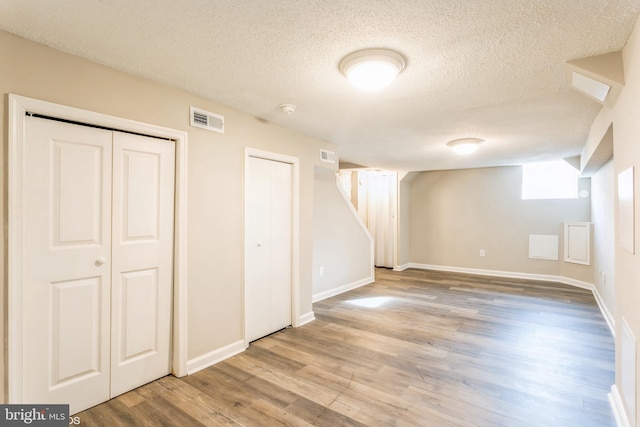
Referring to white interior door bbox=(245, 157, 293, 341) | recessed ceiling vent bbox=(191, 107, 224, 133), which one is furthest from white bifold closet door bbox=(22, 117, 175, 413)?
white interior door bbox=(245, 157, 293, 341)

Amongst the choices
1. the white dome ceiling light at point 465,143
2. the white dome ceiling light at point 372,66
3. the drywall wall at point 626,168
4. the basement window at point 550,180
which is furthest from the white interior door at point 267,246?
the basement window at point 550,180

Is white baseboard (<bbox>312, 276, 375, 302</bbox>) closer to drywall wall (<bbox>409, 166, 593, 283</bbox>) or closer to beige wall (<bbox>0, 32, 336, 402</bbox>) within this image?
beige wall (<bbox>0, 32, 336, 402</bbox>)

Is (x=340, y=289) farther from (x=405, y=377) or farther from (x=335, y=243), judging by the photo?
(x=405, y=377)

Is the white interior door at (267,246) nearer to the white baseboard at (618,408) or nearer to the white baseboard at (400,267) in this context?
the white baseboard at (618,408)

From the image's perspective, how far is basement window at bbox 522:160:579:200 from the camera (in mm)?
5586

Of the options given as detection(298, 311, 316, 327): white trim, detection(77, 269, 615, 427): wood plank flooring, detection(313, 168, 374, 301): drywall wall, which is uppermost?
detection(313, 168, 374, 301): drywall wall

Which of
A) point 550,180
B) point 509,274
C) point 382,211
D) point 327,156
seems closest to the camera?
point 327,156

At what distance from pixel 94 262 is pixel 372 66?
7.16 feet

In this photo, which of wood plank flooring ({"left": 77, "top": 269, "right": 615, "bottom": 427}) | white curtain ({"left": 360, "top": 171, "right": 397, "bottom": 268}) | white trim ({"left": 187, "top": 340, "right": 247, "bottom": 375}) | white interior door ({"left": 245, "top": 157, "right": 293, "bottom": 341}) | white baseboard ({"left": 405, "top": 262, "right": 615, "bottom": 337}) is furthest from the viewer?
white curtain ({"left": 360, "top": 171, "right": 397, "bottom": 268})

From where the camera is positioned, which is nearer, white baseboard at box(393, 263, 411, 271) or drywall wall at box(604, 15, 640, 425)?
drywall wall at box(604, 15, 640, 425)

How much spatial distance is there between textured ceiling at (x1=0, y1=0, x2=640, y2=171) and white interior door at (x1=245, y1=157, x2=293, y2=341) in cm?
66

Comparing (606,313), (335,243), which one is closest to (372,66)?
(335,243)

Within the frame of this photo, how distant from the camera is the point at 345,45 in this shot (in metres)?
1.74

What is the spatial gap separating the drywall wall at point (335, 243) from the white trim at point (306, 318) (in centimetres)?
80
